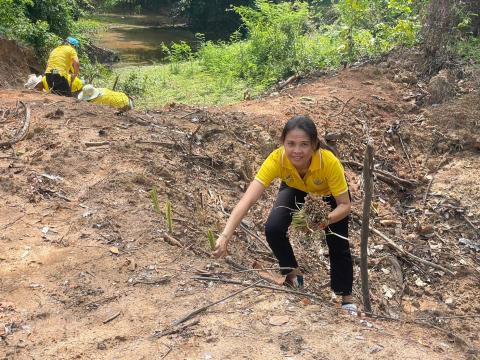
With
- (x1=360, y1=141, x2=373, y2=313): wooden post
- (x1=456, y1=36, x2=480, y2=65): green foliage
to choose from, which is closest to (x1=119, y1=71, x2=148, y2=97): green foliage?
(x1=456, y1=36, x2=480, y2=65): green foliage

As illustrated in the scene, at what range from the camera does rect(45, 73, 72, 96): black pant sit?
7762 millimetres

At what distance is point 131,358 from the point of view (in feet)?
7.88

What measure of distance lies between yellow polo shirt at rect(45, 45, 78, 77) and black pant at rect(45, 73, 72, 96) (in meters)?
0.07

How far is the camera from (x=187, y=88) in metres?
10.9

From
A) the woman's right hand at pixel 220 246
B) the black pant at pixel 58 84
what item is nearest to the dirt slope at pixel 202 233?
the woman's right hand at pixel 220 246

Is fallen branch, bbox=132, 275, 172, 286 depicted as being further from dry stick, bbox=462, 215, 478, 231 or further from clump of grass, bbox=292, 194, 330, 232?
dry stick, bbox=462, 215, 478, 231

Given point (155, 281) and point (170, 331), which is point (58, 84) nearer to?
point (155, 281)

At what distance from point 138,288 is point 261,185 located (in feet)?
3.15

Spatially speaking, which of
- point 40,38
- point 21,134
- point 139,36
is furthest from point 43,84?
point 139,36

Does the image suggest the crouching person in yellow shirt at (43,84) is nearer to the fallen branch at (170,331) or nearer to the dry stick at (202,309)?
the dry stick at (202,309)

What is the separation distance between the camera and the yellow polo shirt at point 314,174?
3.12 metres

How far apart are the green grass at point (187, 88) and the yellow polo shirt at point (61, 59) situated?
1.92 meters

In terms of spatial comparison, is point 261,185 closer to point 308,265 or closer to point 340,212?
point 340,212

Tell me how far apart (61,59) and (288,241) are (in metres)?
5.80
